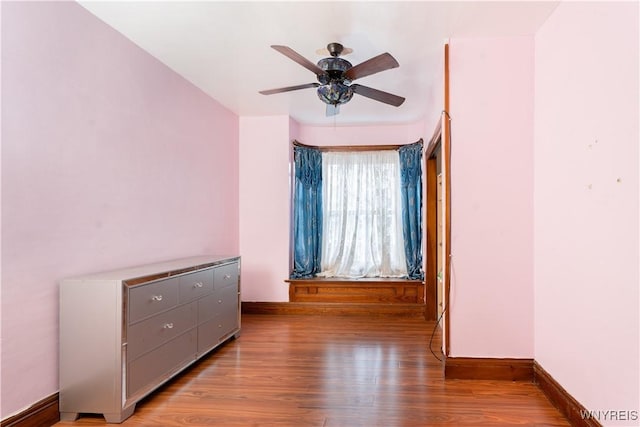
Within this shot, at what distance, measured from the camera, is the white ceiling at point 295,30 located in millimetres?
2510

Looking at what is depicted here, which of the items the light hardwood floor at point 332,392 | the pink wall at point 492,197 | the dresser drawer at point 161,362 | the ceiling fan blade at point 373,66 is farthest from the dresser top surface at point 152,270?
the pink wall at point 492,197

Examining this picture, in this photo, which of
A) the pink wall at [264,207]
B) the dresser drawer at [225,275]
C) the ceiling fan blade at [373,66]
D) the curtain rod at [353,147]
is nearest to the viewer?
the ceiling fan blade at [373,66]

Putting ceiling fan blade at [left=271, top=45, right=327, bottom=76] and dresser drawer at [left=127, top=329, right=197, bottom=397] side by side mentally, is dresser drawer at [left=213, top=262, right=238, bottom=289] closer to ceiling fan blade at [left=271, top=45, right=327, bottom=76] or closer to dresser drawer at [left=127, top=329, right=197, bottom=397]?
dresser drawer at [left=127, top=329, right=197, bottom=397]

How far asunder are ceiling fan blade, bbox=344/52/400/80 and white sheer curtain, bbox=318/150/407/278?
8.68ft

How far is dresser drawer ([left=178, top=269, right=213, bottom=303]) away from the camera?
3.00 m

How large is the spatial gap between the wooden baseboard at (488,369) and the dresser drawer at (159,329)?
6.38ft

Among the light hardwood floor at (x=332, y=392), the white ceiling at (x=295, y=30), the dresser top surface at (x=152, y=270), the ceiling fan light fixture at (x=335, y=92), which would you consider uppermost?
the white ceiling at (x=295, y=30)

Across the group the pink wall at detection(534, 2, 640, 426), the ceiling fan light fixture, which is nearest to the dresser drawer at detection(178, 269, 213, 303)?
the ceiling fan light fixture

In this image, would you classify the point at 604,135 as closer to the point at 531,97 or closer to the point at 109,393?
the point at 531,97

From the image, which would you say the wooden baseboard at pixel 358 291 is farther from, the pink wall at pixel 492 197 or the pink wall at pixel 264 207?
the pink wall at pixel 492 197

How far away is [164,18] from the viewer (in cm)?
263

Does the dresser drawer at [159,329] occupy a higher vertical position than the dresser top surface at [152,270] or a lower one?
lower

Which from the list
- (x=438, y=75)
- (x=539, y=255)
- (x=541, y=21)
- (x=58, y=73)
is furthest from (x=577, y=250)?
(x=58, y=73)

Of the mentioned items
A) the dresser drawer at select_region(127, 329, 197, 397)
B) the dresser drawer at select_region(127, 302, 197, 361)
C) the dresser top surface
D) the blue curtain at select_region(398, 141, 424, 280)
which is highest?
the blue curtain at select_region(398, 141, 424, 280)
